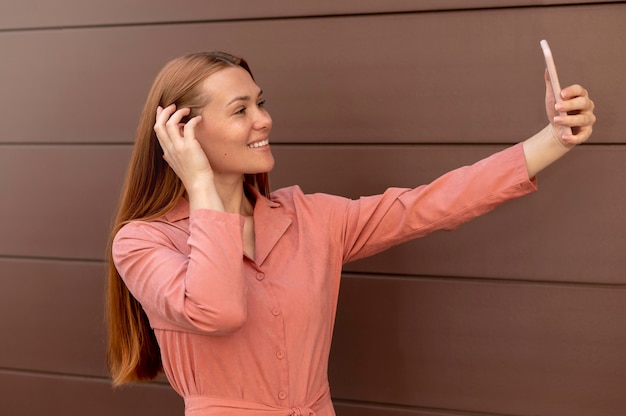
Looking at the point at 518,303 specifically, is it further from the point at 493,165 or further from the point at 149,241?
the point at 149,241

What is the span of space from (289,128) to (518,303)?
2.27 ft

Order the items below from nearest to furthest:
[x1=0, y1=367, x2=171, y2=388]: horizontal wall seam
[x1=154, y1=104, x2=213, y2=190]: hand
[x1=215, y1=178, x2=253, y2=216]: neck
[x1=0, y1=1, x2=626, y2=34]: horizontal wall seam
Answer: [x1=154, y1=104, x2=213, y2=190]: hand, [x1=215, y1=178, x2=253, y2=216]: neck, [x1=0, y1=1, x2=626, y2=34]: horizontal wall seam, [x1=0, y1=367, x2=171, y2=388]: horizontal wall seam

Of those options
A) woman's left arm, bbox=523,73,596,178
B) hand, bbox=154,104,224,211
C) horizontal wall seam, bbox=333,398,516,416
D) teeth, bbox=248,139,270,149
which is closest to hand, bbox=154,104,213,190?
hand, bbox=154,104,224,211

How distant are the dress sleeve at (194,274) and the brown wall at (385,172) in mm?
571

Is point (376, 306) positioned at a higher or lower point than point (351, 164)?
lower

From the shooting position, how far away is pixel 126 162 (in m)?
2.09

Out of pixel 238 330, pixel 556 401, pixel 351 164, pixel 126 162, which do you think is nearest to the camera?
pixel 238 330

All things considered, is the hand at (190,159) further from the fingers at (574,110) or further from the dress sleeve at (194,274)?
the fingers at (574,110)

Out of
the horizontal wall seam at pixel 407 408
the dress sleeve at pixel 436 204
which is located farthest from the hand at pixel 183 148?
the horizontal wall seam at pixel 407 408

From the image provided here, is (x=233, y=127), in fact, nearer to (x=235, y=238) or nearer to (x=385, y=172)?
(x=235, y=238)

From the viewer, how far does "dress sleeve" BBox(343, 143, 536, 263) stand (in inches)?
57.5

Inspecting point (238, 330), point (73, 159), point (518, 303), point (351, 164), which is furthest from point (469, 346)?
point (73, 159)

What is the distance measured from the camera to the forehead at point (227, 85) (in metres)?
1.51

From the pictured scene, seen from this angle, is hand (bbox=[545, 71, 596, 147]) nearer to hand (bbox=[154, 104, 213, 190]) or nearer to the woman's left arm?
the woman's left arm
